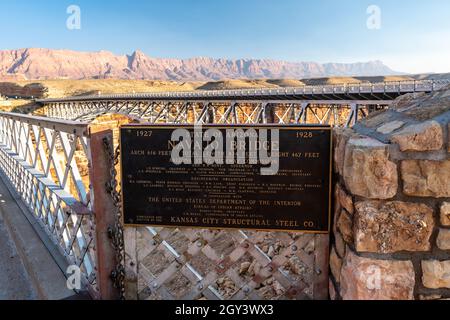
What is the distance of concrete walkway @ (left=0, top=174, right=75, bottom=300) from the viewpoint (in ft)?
11.4

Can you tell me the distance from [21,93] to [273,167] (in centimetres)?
11154

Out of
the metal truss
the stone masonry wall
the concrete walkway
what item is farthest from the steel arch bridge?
the stone masonry wall

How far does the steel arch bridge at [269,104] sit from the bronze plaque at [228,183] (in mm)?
5695

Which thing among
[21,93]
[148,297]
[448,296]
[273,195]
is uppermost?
[21,93]

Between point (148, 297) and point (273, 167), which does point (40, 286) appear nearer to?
point (148, 297)

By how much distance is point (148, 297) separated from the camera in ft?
10.9

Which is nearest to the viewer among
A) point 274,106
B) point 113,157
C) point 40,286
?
point 113,157

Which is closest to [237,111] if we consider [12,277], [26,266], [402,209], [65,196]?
[26,266]

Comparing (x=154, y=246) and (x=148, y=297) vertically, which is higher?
(x=154, y=246)

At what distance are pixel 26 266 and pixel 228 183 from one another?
275 cm

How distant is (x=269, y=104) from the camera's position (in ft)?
92.5

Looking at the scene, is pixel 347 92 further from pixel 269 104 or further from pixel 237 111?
pixel 237 111

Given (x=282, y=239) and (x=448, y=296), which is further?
(x=282, y=239)

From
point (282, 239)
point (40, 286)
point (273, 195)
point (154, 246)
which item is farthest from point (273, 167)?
point (40, 286)
